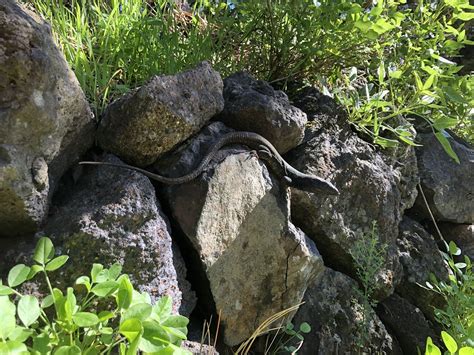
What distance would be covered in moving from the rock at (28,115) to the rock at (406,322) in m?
2.32

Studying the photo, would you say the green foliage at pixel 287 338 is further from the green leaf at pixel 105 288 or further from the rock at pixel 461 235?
the rock at pixel 461 235

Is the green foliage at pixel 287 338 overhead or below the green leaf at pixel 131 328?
below

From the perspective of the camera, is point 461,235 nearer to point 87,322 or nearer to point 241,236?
point 241,236

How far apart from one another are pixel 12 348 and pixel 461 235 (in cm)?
356

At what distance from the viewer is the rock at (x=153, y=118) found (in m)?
2.00

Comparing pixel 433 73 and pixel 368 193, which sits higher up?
pixel 433 73

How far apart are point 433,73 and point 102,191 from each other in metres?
1.89

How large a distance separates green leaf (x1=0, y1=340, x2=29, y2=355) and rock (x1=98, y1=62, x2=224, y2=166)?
1.23 metres

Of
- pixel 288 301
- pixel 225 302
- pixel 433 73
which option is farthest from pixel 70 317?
pixel 433 73

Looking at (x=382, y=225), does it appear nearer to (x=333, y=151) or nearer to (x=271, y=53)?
(x=333, y=151)

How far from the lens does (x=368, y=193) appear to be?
9.73 feet

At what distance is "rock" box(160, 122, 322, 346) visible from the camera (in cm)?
214

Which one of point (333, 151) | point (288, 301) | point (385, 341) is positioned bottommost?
point (385, 341)

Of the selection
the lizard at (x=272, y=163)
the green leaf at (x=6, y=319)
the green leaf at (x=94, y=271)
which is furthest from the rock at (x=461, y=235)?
the green leaf at (x=6, y=319)
